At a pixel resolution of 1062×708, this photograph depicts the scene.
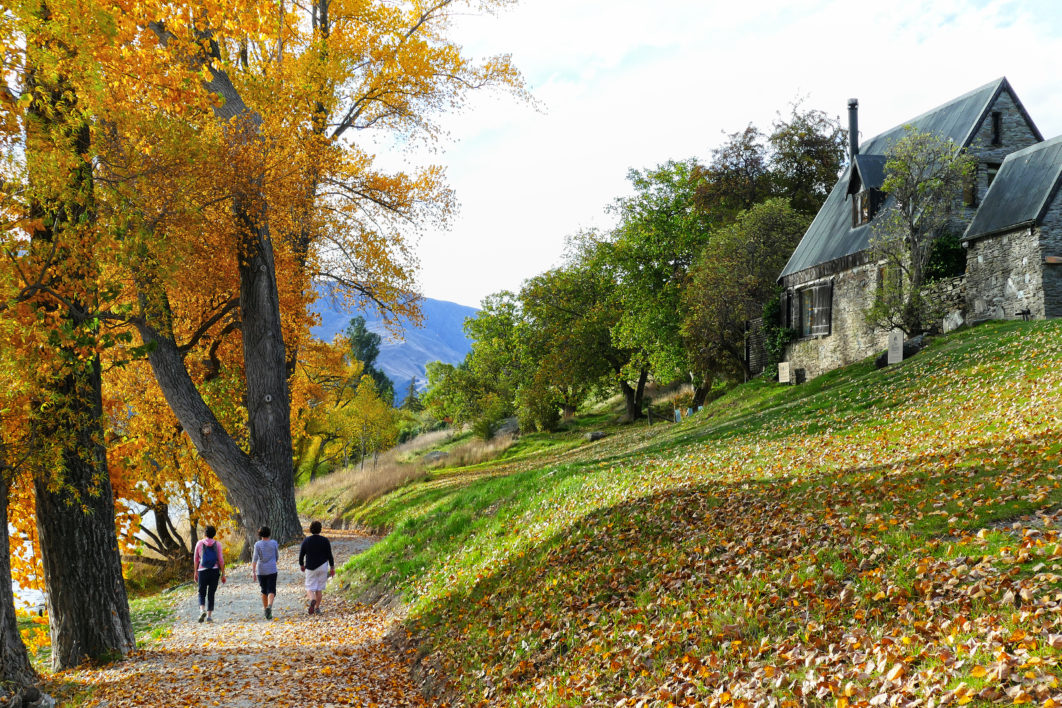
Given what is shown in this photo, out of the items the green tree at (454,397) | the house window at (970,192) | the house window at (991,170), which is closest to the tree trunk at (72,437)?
the house window at (970,192)

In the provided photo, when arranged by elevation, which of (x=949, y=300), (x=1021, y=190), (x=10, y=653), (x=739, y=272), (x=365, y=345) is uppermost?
(x=365, y=345)

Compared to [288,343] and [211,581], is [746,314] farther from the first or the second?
[211,581]

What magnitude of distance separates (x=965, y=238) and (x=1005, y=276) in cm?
213

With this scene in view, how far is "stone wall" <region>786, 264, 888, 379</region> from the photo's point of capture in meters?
28.9

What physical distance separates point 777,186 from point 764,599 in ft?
128

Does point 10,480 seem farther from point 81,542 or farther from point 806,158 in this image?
point 806,158

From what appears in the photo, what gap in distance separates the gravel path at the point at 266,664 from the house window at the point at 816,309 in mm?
24220

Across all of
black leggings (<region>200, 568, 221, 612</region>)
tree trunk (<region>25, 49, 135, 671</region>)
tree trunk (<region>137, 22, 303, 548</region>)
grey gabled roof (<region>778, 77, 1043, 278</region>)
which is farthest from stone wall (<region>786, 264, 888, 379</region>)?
tree trunk (<region>25, 49, 135, 671</region>)

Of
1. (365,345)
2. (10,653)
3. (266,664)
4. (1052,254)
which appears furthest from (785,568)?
(365,345)

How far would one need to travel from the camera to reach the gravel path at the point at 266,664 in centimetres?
904

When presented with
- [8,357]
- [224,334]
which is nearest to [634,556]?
[8,357]

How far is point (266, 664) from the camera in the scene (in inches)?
420

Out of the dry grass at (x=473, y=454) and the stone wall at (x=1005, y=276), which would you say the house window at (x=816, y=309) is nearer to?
the stone wall at (x=1005, y=276)

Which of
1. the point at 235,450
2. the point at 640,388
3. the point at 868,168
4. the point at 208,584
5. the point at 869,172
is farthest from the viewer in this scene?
the point at 640,388
